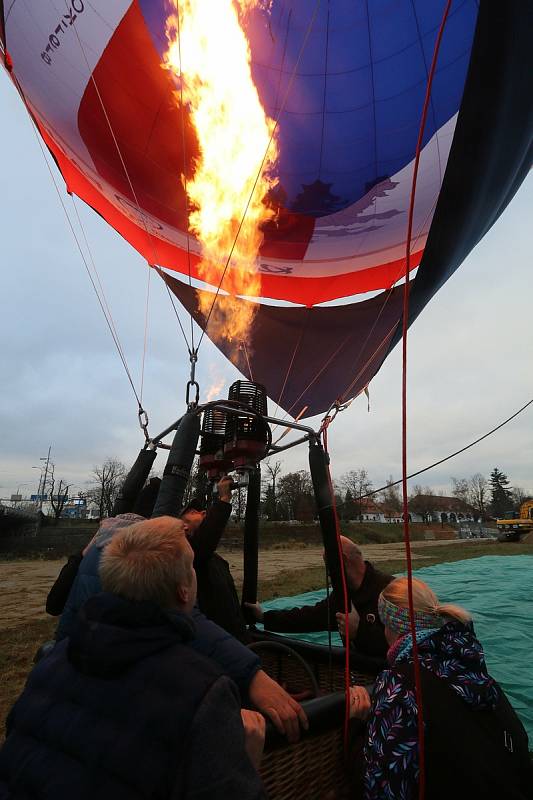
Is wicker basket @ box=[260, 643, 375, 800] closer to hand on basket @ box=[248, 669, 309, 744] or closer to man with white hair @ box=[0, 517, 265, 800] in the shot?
hand on basket @ box=[248, 669, 309, 744]

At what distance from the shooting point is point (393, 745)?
3.93 feet

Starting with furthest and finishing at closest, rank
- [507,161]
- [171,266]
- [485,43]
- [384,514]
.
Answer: [384,514] → [171,266] → [507,161] → [485,43]

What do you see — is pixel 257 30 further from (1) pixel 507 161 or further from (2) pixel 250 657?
(2) pixel 250 657

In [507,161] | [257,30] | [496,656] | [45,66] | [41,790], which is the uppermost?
[257,30]

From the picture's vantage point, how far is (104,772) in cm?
72

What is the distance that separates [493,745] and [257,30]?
546cm

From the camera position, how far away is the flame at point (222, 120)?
13.9 ft

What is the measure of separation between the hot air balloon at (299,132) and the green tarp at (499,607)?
70.9 inches

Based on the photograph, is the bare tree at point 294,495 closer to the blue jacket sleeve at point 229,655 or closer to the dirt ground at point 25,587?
the dirt ground at point 25,587

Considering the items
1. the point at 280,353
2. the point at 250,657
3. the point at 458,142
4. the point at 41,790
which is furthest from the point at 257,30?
the point at 41,790

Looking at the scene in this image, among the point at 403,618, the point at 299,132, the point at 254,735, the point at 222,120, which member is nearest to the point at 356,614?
the point at 403,618

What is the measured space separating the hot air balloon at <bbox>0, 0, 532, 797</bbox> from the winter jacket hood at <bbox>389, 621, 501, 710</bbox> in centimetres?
140

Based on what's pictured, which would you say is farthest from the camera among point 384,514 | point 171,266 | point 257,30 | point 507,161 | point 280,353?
point 384,514

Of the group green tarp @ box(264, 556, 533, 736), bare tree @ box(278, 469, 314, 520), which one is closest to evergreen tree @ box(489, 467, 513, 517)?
bare tree @ box(278, 469, 314, 520)
